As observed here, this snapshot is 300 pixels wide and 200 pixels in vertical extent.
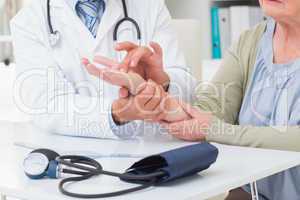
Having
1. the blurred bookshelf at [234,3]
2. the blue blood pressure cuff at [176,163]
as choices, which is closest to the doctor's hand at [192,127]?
the blue blood pressure cuff at [176,163]

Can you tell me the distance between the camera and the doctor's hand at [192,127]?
1206 millimetres

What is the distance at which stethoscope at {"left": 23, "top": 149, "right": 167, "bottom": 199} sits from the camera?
0.80 m

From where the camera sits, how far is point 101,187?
0.80 meters

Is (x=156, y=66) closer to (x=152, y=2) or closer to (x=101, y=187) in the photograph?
(x=152, y=2)

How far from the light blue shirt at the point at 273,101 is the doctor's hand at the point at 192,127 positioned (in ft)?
0.54

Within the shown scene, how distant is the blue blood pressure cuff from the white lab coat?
0.37 meters

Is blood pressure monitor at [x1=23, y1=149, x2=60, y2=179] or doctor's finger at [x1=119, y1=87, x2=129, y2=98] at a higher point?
doctor's finger at [x1=119, y1=87, x2=129, y2=98]

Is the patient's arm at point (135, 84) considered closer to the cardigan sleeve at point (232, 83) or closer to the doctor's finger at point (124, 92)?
the doctor's finger at point (124, 92)

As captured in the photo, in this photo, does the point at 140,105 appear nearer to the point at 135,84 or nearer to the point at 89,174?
the point at 135,84

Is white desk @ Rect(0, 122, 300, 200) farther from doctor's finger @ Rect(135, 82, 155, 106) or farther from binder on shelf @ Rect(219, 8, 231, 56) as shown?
binder on shelf @ Rect(219, 8, 231, 56)

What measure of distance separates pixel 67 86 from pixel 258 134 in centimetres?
49

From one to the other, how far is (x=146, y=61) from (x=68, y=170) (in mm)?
455

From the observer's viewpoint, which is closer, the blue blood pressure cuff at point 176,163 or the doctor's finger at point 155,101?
the blue blood pressure cuff at point 176,163

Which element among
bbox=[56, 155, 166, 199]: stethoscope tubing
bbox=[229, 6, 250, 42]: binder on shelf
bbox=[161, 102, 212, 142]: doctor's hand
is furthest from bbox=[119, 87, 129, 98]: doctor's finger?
bbox=[229, 6, 250, 42]: binder on shelf
